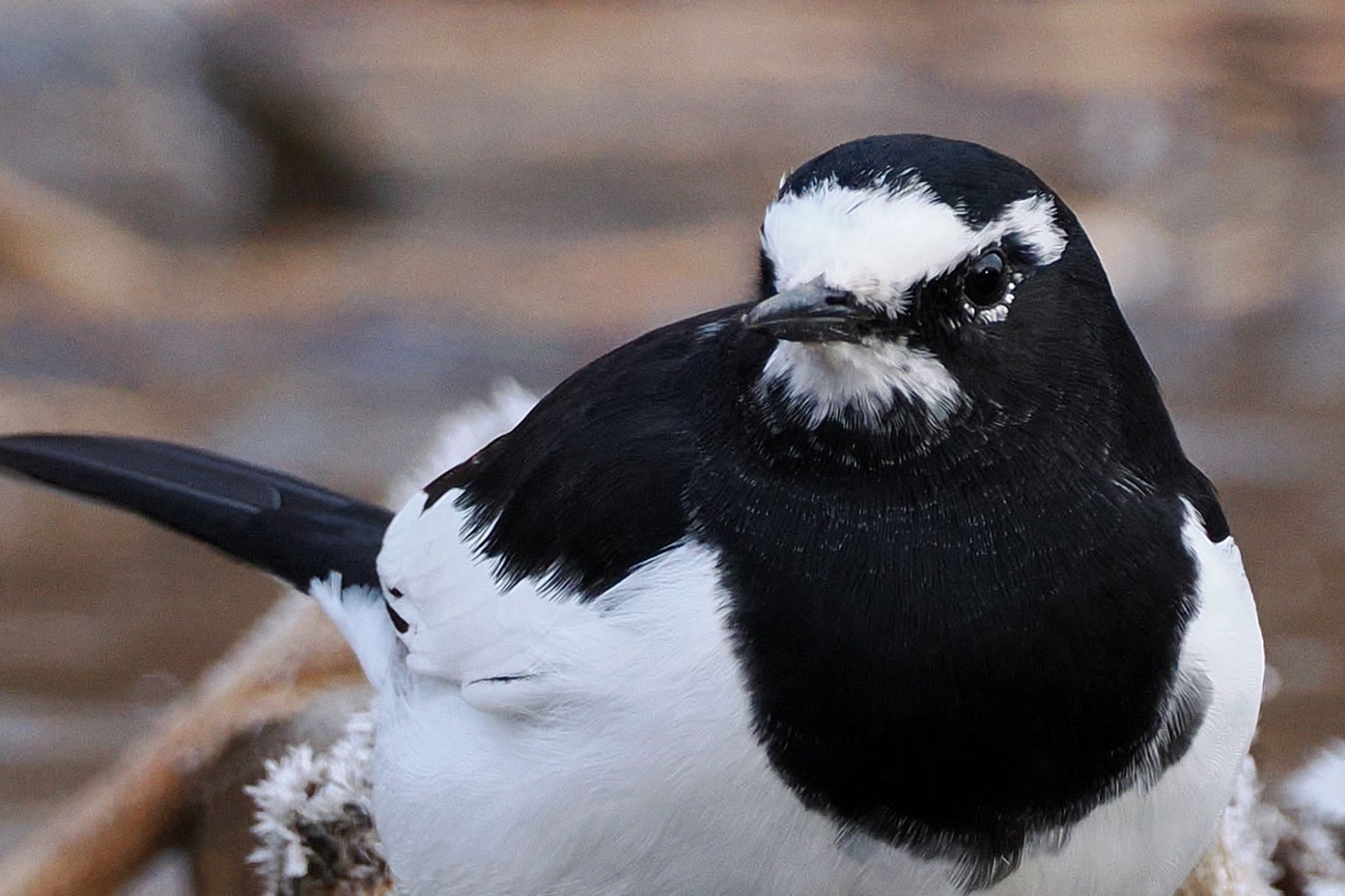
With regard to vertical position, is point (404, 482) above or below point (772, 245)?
below

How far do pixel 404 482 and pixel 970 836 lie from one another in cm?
215

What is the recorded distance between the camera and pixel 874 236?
7.25 ft

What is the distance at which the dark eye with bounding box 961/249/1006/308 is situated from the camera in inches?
89.5

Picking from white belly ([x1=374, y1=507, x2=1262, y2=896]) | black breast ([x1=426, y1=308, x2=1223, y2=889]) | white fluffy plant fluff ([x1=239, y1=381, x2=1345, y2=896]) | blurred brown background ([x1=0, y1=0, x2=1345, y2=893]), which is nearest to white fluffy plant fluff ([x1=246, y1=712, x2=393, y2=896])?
white fluffy plant fluff ([x1=239, y1=381, x2=1345, y2=896])

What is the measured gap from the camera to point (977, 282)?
2.29m

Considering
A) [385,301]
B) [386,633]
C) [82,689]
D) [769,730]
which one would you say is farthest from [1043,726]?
[385,301]

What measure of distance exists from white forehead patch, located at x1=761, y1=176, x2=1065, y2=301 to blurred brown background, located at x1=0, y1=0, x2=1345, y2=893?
4879mm

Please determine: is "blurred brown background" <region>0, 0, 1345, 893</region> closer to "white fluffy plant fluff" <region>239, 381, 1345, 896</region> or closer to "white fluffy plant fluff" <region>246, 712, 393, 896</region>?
"white fluffy plant fluff" <region>239, 381, 1345, 896</region>

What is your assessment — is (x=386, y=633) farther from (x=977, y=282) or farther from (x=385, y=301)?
(x=385, y=301)

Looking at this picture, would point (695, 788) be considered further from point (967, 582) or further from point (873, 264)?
point (873, 264)

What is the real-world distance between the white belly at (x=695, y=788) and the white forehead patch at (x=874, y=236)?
418mm

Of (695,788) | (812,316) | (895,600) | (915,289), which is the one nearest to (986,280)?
(915,289)

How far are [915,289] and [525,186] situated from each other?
6.70 metres

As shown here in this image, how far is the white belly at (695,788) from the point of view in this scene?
238 cm
